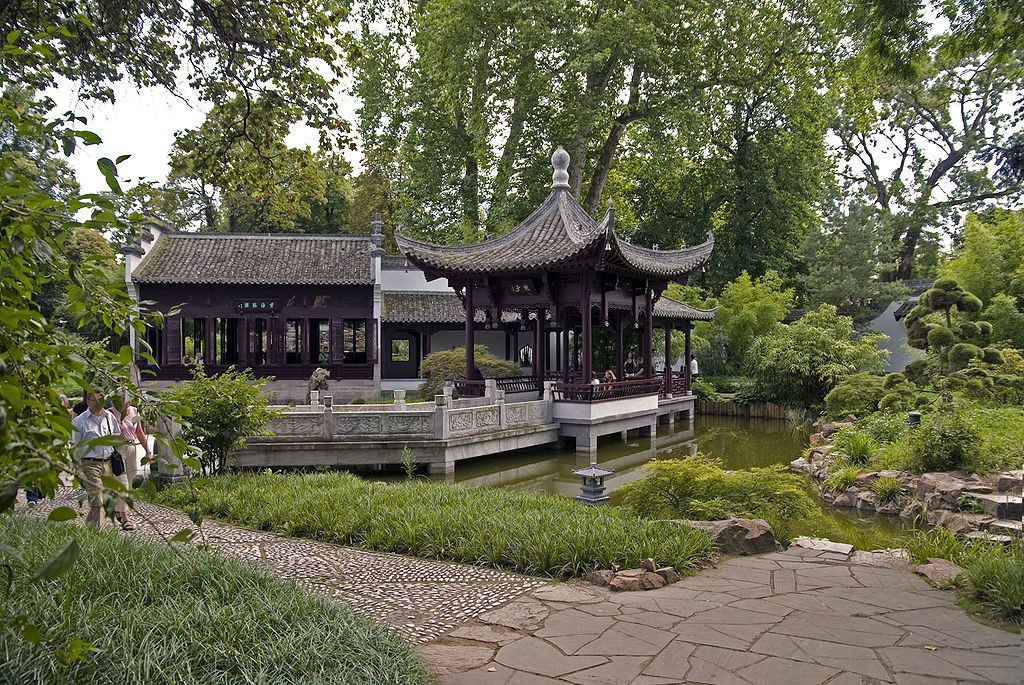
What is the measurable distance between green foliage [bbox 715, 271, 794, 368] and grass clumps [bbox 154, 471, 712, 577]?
18.8 meters

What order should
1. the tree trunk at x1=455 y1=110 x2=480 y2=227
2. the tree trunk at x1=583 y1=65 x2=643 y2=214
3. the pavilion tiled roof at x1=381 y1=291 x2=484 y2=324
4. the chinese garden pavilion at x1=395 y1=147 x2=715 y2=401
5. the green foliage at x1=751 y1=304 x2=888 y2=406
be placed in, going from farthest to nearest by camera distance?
the tree trunk at x1=455 y1=110 x2=480 y2=227
the pavilion tiled roof at x1=381 y1=291 x2=484 y2=324
the tree trunk at x1=583 y1=65 x2=643 y2=214
the green foliage at x1=751 y1=304 x2=888 y2=406
the chinese garden pavilion at x1=395 y1=147 x2=715 y2=401

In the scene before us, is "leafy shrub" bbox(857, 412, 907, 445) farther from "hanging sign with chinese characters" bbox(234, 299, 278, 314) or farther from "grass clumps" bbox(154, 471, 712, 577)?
"hanging sign with chinese characters" bbox(234, 299, 278, 314)

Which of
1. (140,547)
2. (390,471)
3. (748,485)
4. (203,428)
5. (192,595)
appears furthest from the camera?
(390,471)

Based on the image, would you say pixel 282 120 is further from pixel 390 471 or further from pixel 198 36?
pixel 390 471

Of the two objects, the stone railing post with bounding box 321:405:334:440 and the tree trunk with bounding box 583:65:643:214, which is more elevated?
the tree trunk with bounding box 583:65:643:214

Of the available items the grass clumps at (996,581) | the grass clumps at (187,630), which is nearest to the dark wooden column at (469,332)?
the grass clumps at (996,581)

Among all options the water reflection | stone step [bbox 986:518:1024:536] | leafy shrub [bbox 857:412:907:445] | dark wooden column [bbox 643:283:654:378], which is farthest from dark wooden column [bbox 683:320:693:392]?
stone step [bbox 986:518:1024:536]

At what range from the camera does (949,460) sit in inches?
391

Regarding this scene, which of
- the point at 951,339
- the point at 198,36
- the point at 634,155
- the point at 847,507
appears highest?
the point at 634,155

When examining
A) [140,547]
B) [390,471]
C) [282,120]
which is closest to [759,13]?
[390,471]

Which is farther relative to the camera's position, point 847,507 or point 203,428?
point 847,507

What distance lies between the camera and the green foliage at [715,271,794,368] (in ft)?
83.0

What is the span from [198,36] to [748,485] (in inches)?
255

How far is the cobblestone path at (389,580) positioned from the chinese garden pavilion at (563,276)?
8636mm
